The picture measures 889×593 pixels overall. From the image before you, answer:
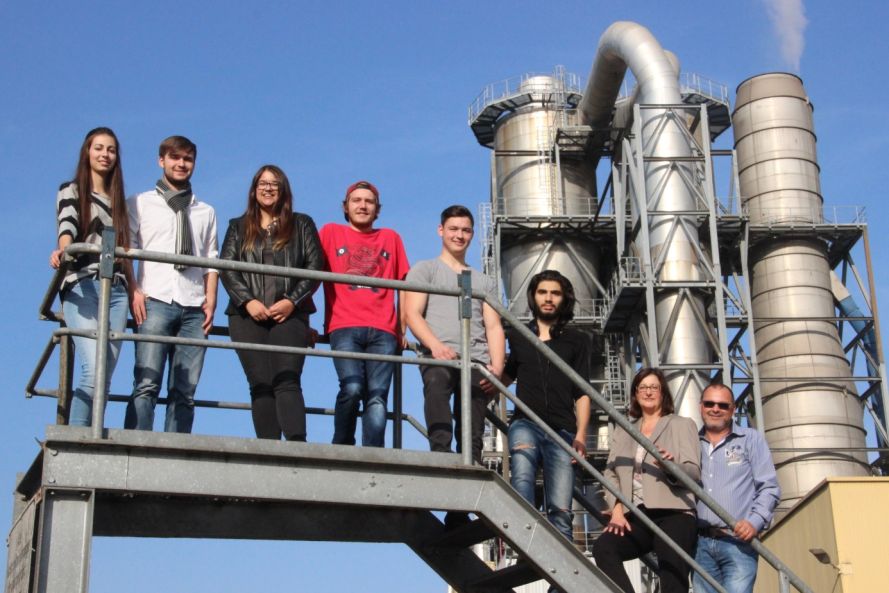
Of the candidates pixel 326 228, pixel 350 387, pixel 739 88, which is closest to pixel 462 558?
pixel 350 387

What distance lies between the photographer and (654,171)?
29109 millimetres

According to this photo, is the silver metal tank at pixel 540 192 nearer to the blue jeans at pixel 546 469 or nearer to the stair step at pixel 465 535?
the stair step at pixel 465 535

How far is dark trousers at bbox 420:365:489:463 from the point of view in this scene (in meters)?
7.55

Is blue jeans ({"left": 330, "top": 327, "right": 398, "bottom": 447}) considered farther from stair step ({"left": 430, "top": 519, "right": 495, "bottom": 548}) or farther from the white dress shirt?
the white dress shirt

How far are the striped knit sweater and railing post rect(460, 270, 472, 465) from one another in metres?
1.98

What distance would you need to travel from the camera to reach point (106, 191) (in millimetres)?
7602

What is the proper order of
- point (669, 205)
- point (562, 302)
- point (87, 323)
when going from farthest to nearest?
point (669, 205) → point (562, 302) → point (87, 323)

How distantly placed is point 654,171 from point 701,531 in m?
22.0

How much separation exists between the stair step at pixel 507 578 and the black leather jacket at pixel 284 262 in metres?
2.01

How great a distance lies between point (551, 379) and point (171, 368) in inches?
92.5

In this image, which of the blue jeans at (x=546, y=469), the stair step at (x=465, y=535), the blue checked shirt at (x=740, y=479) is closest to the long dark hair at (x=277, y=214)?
the blue jeans at (x=546, y=469)

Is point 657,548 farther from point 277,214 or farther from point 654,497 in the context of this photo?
point 277,214

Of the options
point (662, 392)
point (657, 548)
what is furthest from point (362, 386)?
point (657, 548)

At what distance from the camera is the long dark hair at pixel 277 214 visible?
7.86 m
